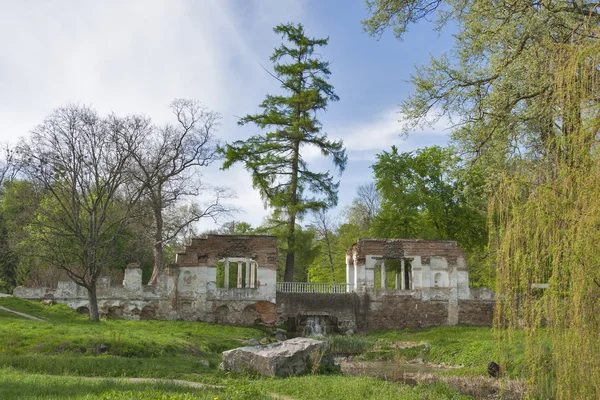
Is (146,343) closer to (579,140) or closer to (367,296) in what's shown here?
(579,140)

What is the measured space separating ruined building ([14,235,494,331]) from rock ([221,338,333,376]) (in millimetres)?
12208

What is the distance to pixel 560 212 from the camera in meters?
6.98

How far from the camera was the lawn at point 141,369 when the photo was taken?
27.5 ft

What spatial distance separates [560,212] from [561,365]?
6.28ft

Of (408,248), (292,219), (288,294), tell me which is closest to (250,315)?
(288,294)

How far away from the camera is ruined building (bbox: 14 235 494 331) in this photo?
24.3 metres

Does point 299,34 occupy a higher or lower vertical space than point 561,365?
higher

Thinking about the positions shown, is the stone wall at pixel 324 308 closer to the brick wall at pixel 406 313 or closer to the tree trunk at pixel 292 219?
the brick wall at pixel 406 313

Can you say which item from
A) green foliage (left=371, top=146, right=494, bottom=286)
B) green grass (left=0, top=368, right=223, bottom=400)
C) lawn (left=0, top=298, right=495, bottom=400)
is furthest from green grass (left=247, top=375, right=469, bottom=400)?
green foliage (left=371, top=146, right=494, bottom=286)

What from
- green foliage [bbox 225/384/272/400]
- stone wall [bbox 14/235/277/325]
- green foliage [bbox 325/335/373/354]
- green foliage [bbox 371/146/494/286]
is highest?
green foliage [bbox 371/146/494/286]

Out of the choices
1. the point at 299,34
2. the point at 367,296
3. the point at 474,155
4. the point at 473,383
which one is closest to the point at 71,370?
the point at 473,383

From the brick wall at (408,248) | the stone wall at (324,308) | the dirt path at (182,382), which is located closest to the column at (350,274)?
the stone wall at (324,308)

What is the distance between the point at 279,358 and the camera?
38.0 ft

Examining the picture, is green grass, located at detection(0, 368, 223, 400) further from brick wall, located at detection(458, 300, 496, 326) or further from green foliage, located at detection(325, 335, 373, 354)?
brick wall, located at detection(458, 300, 496, 326)
